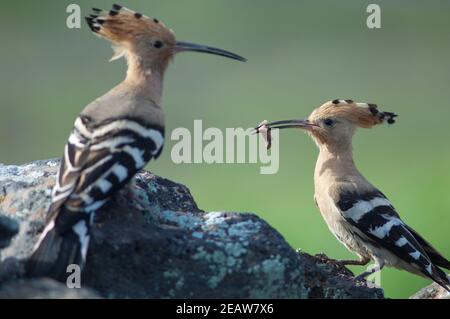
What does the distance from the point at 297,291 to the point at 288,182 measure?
27.2 feet

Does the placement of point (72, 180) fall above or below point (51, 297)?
above

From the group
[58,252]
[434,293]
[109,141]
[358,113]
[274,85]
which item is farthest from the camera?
[274,85]

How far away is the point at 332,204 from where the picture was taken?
17.4 feet

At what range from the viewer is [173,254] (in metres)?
3.88

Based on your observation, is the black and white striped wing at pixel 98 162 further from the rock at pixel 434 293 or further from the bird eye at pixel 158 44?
the rock at pixel 434 293

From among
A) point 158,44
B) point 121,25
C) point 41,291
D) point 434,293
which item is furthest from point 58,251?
point 434,293

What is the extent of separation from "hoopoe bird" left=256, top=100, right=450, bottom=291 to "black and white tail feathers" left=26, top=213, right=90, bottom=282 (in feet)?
4.47

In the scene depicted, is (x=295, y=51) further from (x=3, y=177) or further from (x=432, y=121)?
(x=3, y=177)

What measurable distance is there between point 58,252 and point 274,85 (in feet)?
38.6

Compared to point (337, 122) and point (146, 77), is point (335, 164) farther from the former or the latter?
point (146, 77)

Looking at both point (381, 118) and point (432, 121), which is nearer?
point (381, 118)

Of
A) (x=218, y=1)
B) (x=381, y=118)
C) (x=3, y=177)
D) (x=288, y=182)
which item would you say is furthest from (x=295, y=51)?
(x=3, y=177)

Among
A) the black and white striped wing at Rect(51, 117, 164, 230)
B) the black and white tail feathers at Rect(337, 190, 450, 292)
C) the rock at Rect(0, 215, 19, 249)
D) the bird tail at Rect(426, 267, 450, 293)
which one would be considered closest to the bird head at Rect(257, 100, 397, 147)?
the black and white tail feathers at Rect(337, 190, 450, 292)
